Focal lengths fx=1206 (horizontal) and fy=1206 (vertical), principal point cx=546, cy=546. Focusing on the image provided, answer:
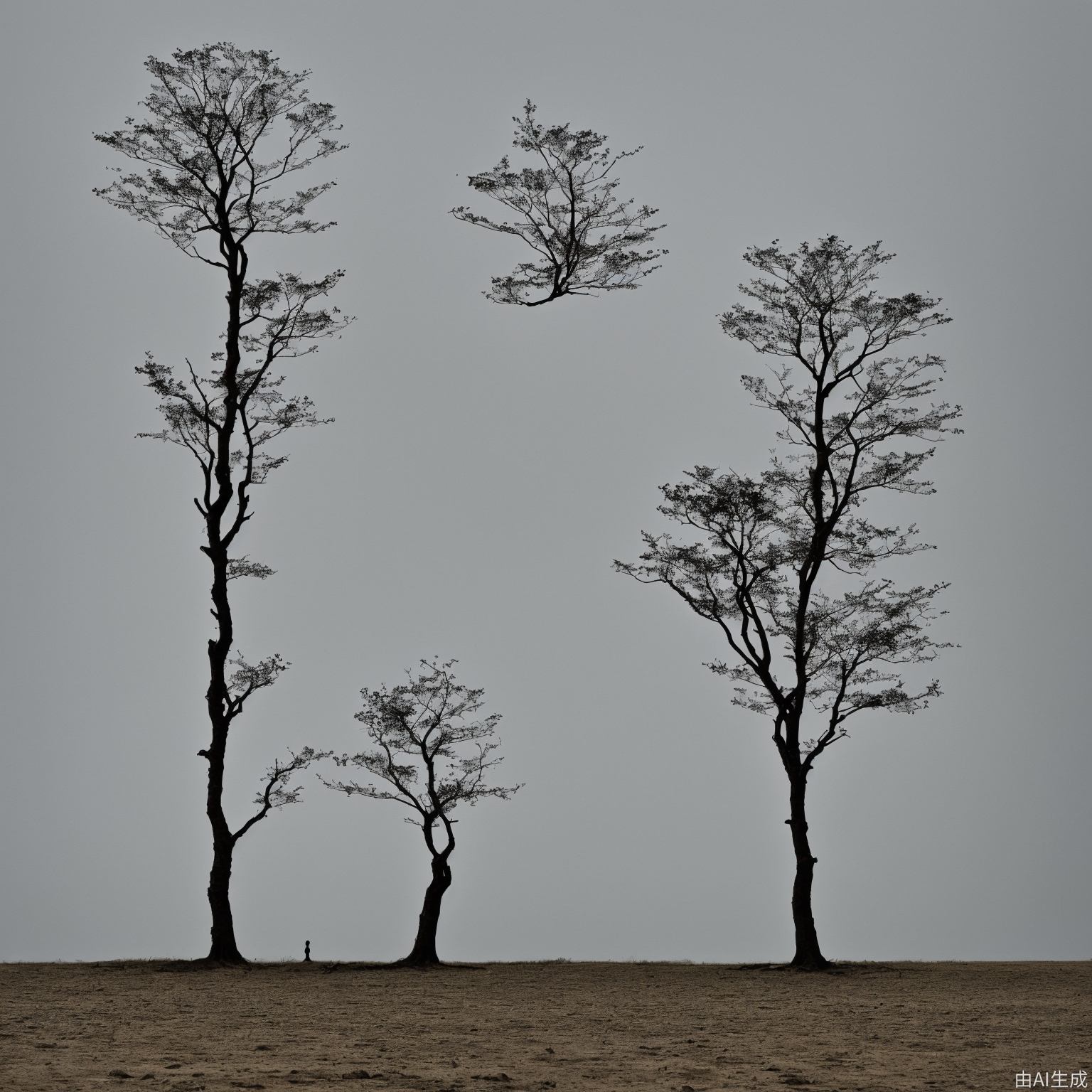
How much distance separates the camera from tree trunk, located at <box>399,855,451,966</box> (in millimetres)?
20047

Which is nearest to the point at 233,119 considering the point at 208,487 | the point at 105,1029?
the point at 208,487

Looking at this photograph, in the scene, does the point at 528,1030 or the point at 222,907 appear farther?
the point at 222,907

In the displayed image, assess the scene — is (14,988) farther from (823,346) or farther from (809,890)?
(823,346)

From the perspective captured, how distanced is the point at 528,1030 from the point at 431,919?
936cm

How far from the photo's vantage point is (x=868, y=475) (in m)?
22.0

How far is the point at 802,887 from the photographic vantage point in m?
20.0

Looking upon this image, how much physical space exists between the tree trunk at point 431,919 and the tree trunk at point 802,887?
5.85 metres

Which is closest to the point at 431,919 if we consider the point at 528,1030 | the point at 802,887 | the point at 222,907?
the point at 222,907

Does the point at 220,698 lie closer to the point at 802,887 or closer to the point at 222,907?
the point at 222,907

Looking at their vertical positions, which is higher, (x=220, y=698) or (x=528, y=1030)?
(x=220, y=698)

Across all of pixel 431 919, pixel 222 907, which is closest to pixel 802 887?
pixel 431 919

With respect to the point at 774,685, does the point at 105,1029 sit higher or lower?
lower

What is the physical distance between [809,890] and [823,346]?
31.2ft

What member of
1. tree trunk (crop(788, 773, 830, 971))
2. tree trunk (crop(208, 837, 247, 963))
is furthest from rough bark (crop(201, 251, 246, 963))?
tree trunk (crop(788, 773, 830, 971))
